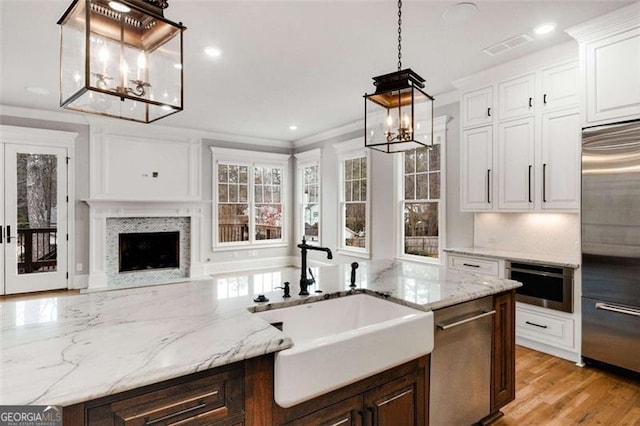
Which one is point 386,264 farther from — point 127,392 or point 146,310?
point 127,392

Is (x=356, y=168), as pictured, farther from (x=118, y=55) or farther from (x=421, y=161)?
(x=118, y=55)

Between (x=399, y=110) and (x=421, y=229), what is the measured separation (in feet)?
11.2

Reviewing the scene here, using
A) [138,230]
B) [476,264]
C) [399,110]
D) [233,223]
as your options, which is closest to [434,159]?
[476,264]

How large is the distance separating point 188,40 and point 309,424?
11.2 feet

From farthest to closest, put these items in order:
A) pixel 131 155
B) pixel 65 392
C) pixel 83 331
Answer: pixel 131 155 < pixel 83 331 < pixel 65 392

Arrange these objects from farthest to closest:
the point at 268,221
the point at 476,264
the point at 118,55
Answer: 1. the point at 268,221
2. the point at 476,264
3. the point at 118,55

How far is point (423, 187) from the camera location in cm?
520

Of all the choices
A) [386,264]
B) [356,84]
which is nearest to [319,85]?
[356,84]

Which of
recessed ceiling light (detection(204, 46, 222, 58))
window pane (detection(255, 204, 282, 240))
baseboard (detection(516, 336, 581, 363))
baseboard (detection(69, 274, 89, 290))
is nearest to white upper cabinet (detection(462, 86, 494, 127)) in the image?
baseboard (detection(516, 336, 581, 363))

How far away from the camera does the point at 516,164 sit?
3783 mm

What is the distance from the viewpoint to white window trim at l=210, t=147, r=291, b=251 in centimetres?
726

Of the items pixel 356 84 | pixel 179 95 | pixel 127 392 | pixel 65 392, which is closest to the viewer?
pixel 65 392

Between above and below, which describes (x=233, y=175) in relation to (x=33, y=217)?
above

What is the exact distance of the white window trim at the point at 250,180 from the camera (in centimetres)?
726
